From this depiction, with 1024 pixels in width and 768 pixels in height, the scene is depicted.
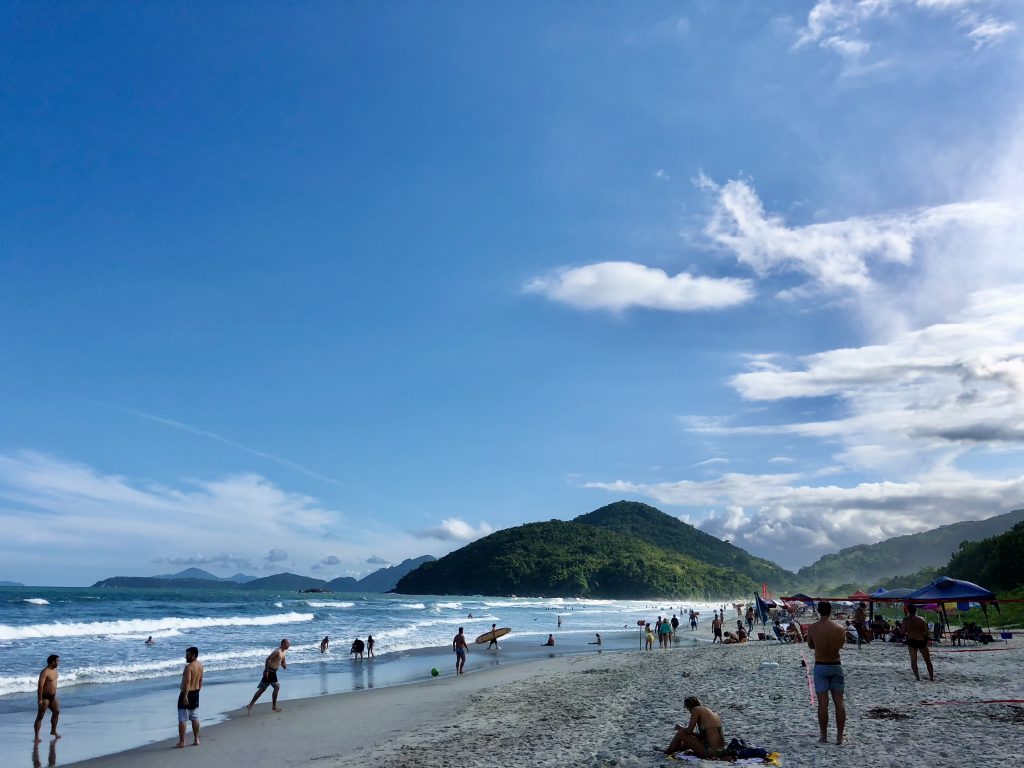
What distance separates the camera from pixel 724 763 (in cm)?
869

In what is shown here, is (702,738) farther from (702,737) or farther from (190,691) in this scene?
(190,691)

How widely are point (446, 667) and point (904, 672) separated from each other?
53.0 ft

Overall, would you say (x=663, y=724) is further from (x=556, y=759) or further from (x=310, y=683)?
(x=310, y=683)

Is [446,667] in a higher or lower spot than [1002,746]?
lower

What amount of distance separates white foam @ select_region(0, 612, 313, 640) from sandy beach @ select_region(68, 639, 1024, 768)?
92.9 feet

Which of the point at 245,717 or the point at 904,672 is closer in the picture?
the point at 245,717

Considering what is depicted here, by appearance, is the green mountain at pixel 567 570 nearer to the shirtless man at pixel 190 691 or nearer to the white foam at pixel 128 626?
the white foam at pixel 128 626

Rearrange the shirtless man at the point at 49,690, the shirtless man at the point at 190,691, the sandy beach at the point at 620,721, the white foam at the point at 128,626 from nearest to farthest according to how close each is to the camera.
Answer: the sandy beach at the point at 620,721 < the shirtless man at the point at 190,691 < the shirtless man at the point at 49,690 < the white foam at the point at 128,626

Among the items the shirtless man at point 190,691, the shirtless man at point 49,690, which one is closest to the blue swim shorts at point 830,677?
the shirtless man at point 190,691

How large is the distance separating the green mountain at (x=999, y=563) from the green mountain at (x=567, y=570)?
88.2 meters

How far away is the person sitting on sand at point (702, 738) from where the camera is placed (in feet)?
29.7

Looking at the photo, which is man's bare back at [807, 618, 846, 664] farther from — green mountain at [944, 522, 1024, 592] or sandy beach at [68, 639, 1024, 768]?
green mountain at [944, 522, 1024, 592]

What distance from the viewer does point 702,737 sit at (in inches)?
364

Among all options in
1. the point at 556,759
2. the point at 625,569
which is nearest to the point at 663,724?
the point at 556,759
